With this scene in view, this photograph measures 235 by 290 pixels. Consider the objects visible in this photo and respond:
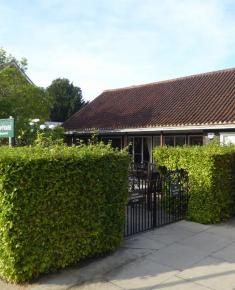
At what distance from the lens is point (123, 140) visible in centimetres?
1978

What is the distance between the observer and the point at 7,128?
7.39 m

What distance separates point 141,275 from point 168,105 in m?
14.5

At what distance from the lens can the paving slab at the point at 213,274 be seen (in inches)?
191

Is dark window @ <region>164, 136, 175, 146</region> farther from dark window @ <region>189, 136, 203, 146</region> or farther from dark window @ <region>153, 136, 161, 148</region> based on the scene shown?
dark window @ <region>189, 136, 203, 146</region>

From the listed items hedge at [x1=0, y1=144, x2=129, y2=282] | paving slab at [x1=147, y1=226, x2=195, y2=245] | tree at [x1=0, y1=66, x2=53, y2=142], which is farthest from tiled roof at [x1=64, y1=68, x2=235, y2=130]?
hedge at [x1=0, y1=144, x2=129, y2=282]

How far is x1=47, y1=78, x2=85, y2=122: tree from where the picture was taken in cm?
4078

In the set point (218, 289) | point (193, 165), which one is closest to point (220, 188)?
point (193, 165)

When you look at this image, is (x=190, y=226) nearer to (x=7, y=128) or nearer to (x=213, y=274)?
(x=213, y=274)

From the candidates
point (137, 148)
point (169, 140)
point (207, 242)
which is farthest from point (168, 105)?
point (207, 242)

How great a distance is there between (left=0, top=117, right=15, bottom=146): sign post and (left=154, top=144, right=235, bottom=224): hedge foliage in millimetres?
3712

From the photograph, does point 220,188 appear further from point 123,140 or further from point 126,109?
point 126,109

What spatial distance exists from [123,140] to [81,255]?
14412mm

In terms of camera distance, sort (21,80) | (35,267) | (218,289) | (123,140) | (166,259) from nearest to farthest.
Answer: (218,289), (35,267), (166,259), (21,80), (123,140)

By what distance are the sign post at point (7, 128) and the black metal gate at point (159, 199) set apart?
9.03ft
